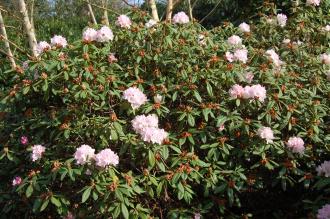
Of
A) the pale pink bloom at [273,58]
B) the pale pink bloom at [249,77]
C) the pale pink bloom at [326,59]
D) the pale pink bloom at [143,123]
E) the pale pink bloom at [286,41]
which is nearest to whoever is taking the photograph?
the pale pink bloom at [143,123]

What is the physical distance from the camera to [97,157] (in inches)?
114

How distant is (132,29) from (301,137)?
1.40m

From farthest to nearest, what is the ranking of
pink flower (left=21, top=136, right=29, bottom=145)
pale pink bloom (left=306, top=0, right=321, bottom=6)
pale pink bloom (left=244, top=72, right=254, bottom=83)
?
pale pink bloom (left=306, top=0, right=321, bottom=6) → pale pink bloom (left=244, top=72, right=254, bottom=83) → pink flower (left=21, top=136, right=29, bottom=145)

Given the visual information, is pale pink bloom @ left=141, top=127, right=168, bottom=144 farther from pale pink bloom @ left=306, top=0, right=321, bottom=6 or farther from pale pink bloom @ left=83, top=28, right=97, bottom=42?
pale pink bloom @ left=306, top=0, right=321, bottom=6

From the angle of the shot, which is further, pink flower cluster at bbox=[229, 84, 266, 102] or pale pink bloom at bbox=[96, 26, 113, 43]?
pale pink bloom at bbox=[96, 26, 113, 43]

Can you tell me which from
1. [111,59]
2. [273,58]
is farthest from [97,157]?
[273,58]

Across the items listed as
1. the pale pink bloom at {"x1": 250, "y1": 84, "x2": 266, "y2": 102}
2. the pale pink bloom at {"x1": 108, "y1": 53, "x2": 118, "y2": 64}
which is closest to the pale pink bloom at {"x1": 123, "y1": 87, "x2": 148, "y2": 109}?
the pale pink bloom at {"x1": 108, "y1": 53, "x2": 118, "y2": 64}

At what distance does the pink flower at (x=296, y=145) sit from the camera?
3336 mm

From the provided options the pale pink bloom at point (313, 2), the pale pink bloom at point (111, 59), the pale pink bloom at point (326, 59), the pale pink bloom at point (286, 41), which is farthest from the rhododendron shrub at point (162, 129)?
the pale pink bloom at point (313, 2)

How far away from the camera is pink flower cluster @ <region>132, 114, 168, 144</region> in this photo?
296 cm

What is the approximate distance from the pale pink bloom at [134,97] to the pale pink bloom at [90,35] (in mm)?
523

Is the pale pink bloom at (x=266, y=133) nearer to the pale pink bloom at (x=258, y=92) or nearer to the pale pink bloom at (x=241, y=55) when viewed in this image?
the pale pink bloom at (x=258, y=92)

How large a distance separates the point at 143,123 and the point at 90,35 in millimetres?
844

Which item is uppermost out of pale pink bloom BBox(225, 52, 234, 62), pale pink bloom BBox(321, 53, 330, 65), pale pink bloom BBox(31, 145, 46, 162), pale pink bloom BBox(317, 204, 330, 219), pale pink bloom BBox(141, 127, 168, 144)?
pale pink bloom BBox(225, 52, 234, 62)
